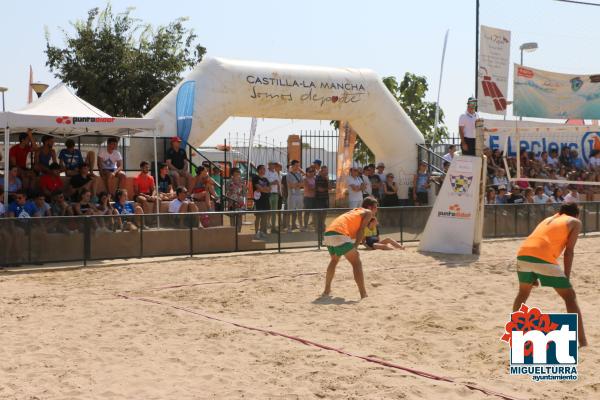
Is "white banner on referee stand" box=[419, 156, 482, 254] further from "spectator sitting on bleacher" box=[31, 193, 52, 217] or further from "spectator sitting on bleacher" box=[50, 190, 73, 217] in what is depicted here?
"spectator sitting on bleacher" box=[31, 193, 52, 217]

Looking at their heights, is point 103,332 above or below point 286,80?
below

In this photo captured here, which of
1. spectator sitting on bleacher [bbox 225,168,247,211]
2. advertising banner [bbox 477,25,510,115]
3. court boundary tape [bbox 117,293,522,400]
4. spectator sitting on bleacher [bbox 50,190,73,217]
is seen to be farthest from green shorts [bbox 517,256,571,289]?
advertising banner [bbox 477,25,510,115]

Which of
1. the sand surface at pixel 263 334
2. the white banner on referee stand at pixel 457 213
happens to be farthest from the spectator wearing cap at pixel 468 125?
the sand surface at pixel 263 334

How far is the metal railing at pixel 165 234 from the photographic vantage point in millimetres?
13125

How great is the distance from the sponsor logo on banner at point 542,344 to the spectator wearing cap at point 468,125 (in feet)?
25.5

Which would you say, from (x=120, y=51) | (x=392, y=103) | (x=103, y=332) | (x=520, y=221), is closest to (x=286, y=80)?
(x=392, y=103)

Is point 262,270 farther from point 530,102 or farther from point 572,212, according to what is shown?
point 530,102

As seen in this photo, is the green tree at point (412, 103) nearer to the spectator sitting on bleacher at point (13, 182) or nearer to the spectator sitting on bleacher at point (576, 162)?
the spectator sitting on bleacher at point (576, 162)

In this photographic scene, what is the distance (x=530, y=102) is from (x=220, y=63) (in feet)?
37.3

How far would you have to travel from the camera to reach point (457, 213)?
1594 cm

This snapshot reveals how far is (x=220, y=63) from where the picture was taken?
18.1m

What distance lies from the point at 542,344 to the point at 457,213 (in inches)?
341

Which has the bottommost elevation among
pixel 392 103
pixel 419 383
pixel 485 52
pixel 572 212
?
pixel 419 383

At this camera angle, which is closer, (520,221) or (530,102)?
(520,221)
